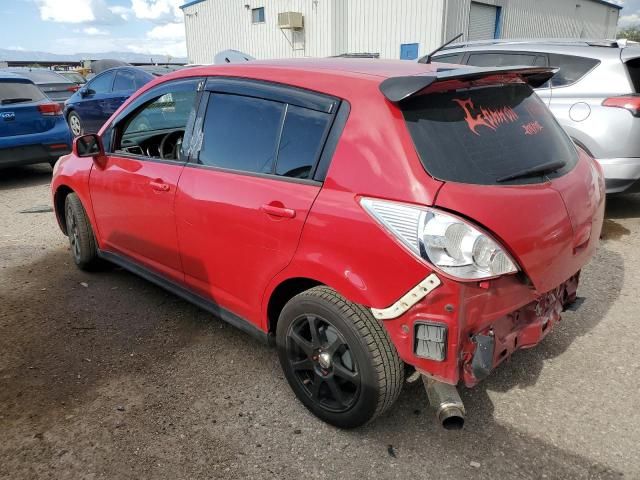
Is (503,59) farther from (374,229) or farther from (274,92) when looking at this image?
(374,229)

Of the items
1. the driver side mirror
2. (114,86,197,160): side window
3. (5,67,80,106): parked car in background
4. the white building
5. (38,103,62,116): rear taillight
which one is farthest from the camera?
the white building

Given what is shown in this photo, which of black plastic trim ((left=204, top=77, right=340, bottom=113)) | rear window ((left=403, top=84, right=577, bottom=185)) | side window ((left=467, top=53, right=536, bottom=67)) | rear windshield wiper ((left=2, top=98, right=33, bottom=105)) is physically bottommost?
rear windshield wiper ((left=2, top=98, right=33, bottom=105))

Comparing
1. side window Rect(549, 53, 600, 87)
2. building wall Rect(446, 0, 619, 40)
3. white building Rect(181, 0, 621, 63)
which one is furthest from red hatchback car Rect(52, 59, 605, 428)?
building wall Rect(446, 0, 619, 40)

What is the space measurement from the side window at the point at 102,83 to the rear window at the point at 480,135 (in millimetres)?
9819

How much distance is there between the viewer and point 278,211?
2.35 metres

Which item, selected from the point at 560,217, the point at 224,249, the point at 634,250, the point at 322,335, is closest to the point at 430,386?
the point at 322,335

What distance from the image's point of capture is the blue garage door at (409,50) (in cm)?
1750

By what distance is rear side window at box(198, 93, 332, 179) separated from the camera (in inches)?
92.6

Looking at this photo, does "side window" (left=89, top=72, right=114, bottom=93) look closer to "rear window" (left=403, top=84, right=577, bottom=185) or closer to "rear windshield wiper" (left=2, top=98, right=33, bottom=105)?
"rear windshield wiper" (left=2, top=98, right=33, bottom=105)

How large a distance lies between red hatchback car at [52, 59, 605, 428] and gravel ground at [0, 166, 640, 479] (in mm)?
261

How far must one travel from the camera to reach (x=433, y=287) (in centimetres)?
190

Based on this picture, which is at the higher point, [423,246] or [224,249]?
[423,246]

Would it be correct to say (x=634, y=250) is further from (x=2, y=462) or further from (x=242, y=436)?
(x=2, y=462)

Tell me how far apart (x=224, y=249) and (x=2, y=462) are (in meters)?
1.40
